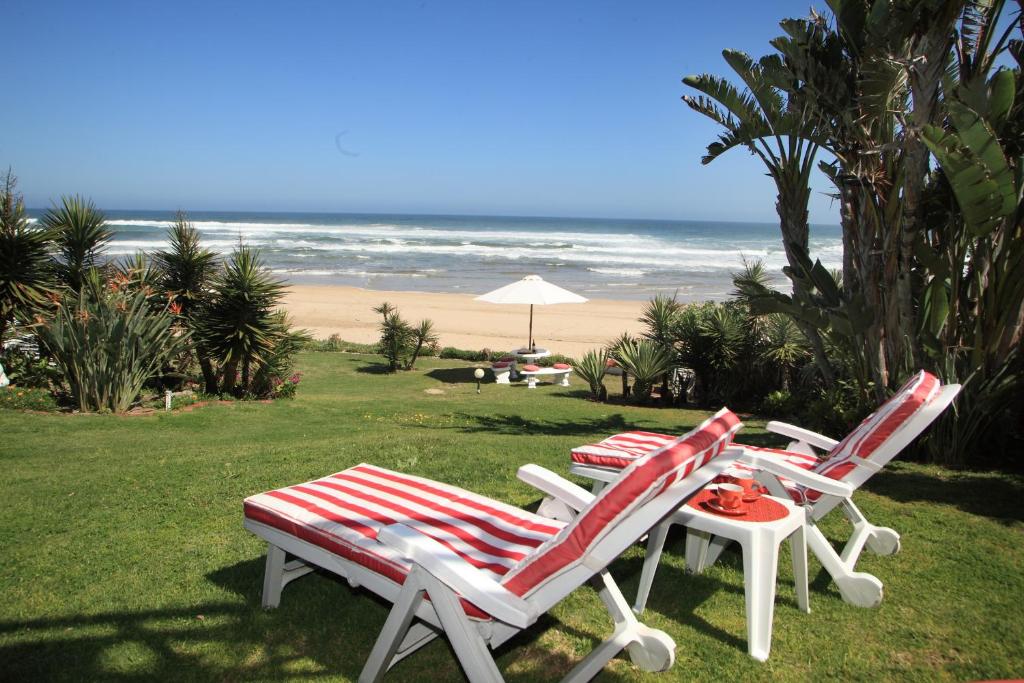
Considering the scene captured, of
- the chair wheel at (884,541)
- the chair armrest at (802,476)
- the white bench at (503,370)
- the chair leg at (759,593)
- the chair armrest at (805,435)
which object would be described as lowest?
the white bench at (503,370)

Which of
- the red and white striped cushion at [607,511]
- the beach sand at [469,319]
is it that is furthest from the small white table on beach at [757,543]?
the beach sand at [469,319]

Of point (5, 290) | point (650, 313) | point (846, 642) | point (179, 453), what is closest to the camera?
point (846, 642)

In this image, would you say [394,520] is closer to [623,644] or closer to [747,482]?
[623,644]

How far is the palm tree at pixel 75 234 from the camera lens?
10289 millimetres

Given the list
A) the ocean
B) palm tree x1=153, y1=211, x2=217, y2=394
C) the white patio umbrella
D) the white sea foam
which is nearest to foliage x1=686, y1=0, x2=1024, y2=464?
the white patio umbrella

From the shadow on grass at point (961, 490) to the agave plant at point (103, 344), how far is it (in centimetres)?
791

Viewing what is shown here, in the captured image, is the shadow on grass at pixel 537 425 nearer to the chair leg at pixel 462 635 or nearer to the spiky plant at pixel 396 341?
the spiky plant at pixel 396 341

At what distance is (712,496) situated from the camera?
11.2ft

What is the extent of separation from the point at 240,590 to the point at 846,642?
281 centimetres

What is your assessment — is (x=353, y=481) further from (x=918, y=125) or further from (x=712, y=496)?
(x=918, y=125)

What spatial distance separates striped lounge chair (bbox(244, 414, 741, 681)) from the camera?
2375 millimetres

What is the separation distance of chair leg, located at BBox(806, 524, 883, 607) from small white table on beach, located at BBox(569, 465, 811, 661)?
14 cm

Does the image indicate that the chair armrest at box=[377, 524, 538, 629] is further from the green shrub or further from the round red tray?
the green shrub

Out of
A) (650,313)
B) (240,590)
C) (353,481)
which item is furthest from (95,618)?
(650,313)
